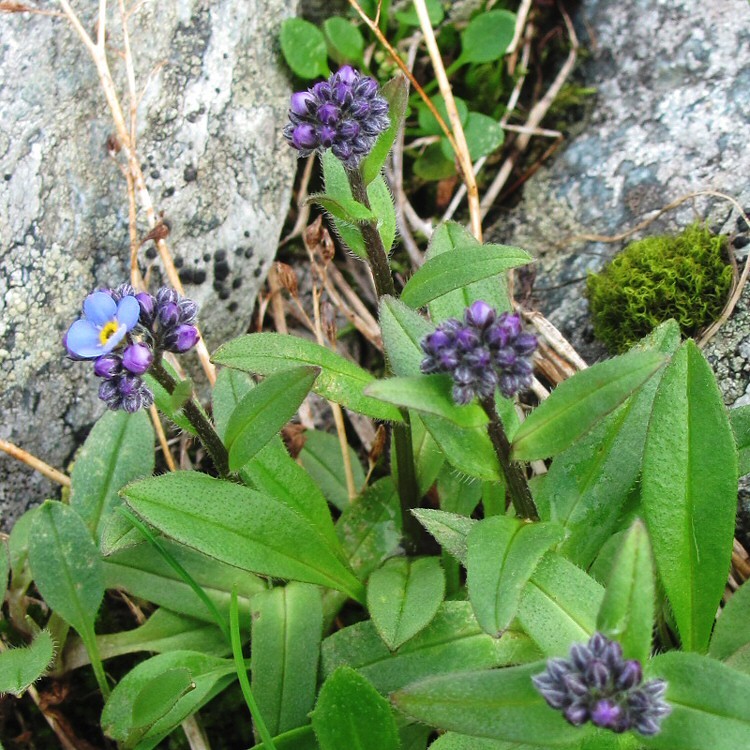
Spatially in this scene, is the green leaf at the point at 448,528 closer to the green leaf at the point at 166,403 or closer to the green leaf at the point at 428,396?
the green leaf at the point at 428,396

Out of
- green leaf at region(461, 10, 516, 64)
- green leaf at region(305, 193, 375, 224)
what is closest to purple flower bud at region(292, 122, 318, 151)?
green leaf at region(305, 193, 375, 224)

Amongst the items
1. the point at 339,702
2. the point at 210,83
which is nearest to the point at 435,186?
the point at 210,83

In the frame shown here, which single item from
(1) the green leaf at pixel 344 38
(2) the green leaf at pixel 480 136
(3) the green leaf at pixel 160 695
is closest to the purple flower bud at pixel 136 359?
(3) the green leaf at pixel 160 695

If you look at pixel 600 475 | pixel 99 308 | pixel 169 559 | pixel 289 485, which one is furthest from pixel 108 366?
pixel 600 475

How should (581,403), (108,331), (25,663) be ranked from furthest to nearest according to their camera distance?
1. (25,663)
2. (108,331)
3. (581,403)

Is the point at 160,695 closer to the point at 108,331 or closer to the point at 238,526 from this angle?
the point at 238,526

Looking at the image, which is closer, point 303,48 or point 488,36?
point 303,48
